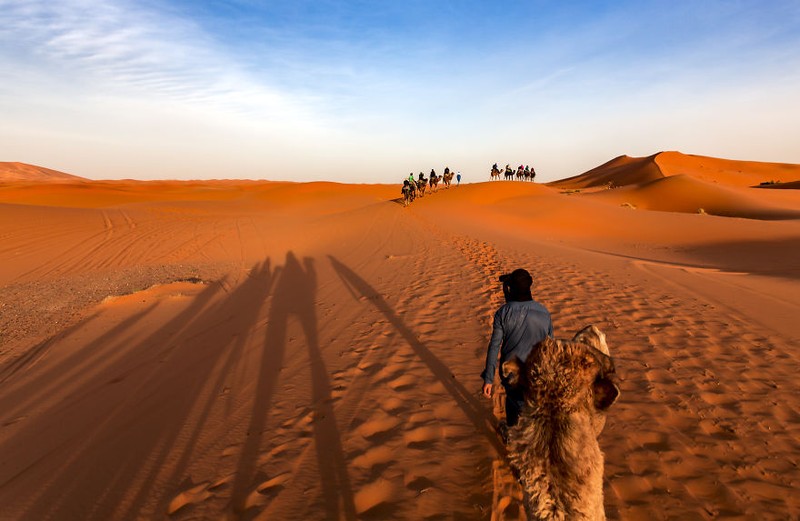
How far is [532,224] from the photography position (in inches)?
1022

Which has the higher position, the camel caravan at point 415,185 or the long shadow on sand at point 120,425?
the camel caravan at point 415,185

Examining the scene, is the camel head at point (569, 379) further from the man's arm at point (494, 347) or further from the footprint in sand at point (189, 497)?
the footprint in sand at point (189, 497)

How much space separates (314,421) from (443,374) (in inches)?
78.2

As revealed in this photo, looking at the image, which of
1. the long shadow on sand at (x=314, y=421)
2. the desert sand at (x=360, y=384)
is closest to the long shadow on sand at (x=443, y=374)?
the desert sand at (x=360, y=384)

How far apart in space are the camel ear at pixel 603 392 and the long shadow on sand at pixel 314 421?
8.61 ft

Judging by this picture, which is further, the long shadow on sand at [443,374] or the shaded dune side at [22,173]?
the shaded dune side at [22,173]

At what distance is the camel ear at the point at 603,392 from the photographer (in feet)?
5.00

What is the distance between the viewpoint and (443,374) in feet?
19.0

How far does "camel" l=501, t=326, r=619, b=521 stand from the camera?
1.54 m

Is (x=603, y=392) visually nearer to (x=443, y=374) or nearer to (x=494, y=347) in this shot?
(x=494, y=347)

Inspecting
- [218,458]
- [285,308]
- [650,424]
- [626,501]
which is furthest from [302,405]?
[285,308]

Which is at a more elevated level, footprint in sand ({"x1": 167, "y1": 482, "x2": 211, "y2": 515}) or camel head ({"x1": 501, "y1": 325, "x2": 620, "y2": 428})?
camel head ({"x1": 501, "y1": 325, "x2": 620, "y2": 428})

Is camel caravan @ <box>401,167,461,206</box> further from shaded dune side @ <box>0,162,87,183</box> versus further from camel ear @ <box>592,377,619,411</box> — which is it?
shaded dune side @ <box>0,162,87,183</box>

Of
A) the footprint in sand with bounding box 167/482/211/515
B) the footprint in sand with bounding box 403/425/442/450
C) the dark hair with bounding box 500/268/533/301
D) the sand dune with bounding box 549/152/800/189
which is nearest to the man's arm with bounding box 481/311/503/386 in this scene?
the dark hair with bounding box 500/268/533/301
